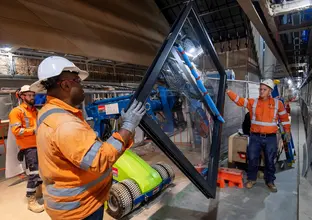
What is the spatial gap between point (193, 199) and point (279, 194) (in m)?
1.19

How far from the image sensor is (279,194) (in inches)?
106

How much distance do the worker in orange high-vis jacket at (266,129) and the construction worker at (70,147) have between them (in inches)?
92.2

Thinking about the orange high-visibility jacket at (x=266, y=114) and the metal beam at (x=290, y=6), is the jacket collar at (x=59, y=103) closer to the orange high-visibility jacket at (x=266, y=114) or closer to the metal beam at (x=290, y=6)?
the orange high-visibility jacket at (x=266, y=114)

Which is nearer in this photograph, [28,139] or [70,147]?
[70,147]

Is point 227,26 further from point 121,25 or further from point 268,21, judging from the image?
point 268,21

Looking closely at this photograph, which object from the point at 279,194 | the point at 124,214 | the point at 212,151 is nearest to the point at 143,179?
the point at 124,214

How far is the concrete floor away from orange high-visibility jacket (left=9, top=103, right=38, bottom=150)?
0.92 meters

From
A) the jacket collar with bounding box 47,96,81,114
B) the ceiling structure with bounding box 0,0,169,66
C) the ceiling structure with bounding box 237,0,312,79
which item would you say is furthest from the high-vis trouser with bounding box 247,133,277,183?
the ceiling structure with bounding box 0,0,169,66

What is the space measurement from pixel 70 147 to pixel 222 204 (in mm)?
2254

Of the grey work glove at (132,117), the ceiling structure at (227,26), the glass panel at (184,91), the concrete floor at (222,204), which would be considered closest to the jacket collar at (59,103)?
the grey work glove at (132,117)

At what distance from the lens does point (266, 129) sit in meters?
2.83

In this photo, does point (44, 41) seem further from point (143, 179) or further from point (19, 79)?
point (143, 179)

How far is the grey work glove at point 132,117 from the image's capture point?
117cm

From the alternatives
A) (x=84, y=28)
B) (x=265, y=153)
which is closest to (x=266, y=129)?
(x=265, y=153)
